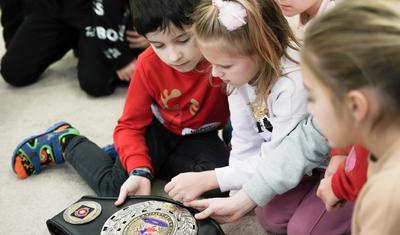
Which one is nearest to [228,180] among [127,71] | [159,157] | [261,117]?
[261,117]

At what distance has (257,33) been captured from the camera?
32.0 inches

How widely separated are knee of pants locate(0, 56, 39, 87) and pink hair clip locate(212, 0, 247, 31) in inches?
41.5

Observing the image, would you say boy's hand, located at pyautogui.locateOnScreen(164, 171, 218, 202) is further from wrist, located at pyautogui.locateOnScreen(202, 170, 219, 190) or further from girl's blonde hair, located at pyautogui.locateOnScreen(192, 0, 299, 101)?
girl's blonde hair, located at pyautogui.locateOnScreen(192, 0, 299, 101)

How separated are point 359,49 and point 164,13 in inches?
20.9

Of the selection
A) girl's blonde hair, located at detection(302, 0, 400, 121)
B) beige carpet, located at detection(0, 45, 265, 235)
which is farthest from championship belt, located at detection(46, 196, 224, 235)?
girl's blonde hair, located at detection(302, 0, 400, 121)

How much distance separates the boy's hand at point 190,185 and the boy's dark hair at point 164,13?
0.99 ft

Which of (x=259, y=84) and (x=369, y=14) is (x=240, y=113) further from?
(x=369, y=14)

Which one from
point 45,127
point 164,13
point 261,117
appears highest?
point 164,13

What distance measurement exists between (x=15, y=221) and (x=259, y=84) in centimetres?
62

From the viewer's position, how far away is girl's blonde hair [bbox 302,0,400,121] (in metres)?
0.50

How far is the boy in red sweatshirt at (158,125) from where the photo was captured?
0.99m

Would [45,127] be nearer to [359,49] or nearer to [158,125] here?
[158,125]

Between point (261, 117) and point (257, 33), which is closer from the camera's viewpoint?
point (257, 33)

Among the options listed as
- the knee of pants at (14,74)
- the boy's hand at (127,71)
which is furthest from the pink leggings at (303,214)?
the knee of pants at (14,74)
